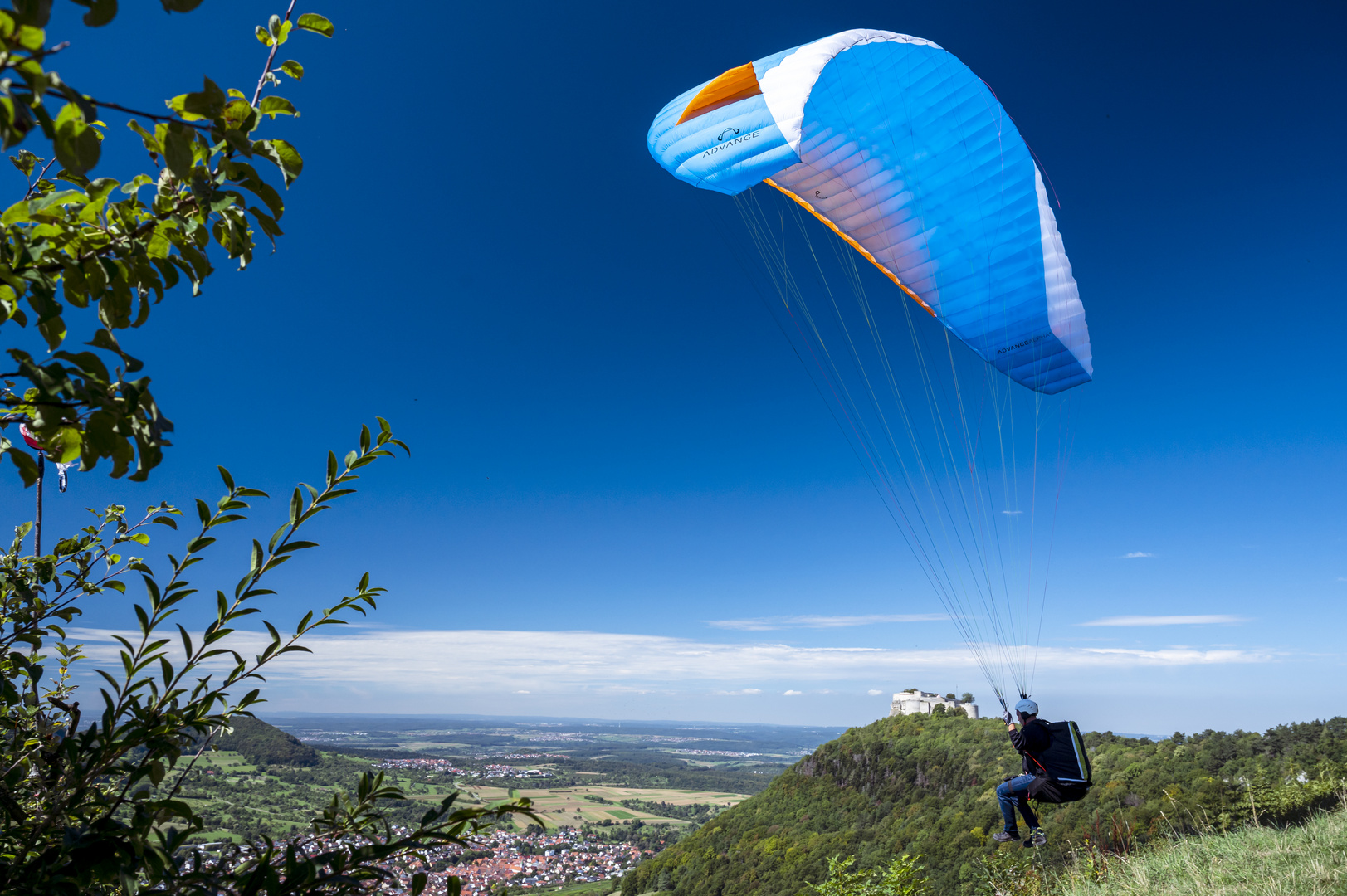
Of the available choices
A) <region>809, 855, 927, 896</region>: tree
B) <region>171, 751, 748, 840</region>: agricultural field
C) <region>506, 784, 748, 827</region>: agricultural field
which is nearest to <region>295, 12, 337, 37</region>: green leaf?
<region>171, 751, 748, 840</region>: agricultural field

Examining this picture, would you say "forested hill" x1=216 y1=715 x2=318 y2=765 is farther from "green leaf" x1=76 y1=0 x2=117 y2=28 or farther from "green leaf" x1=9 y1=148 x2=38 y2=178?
"green leaf" x1=76 y1=0 x2=117 y2=28

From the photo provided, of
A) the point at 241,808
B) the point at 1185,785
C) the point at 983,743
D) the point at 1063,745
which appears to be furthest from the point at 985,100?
the point at 983,743

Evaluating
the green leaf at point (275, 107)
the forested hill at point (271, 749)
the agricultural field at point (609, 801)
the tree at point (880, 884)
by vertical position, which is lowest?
the agricultural field at point (609, 801)

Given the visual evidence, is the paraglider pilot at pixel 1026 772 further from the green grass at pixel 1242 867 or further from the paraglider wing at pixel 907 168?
the paraglider wing at pixel 907 168

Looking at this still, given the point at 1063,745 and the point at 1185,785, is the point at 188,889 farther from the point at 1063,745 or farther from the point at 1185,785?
the point at 1185,785

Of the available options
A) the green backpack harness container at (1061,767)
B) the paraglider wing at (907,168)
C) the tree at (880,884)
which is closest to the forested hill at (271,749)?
the tree at (880,884)

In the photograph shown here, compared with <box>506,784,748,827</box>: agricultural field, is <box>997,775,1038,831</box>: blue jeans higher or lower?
higher
